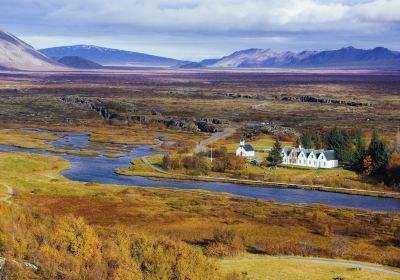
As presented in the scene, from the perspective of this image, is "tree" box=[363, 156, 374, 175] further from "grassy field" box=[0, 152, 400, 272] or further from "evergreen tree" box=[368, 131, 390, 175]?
"grassy field" box=[0, 152, 400, 272]

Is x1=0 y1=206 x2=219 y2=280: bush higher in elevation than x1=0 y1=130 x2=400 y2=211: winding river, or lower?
higher

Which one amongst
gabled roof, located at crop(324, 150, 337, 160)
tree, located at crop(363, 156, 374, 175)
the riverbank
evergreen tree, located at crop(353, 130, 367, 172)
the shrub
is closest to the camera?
the shrub

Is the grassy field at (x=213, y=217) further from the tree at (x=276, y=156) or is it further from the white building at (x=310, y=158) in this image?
the white building at (x=310, y=158)

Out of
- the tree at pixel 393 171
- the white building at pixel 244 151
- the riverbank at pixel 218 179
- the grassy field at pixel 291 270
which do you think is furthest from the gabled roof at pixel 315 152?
the grassy field at pixel 291 270

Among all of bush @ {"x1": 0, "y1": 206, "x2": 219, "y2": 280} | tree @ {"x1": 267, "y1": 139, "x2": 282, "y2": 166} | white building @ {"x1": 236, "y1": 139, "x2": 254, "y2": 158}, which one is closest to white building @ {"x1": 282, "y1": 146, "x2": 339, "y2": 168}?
tree @ {"x1": 267, "y1": 139, "x2": 282, "y2": 166}

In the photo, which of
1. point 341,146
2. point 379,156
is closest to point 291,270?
point 379,156
